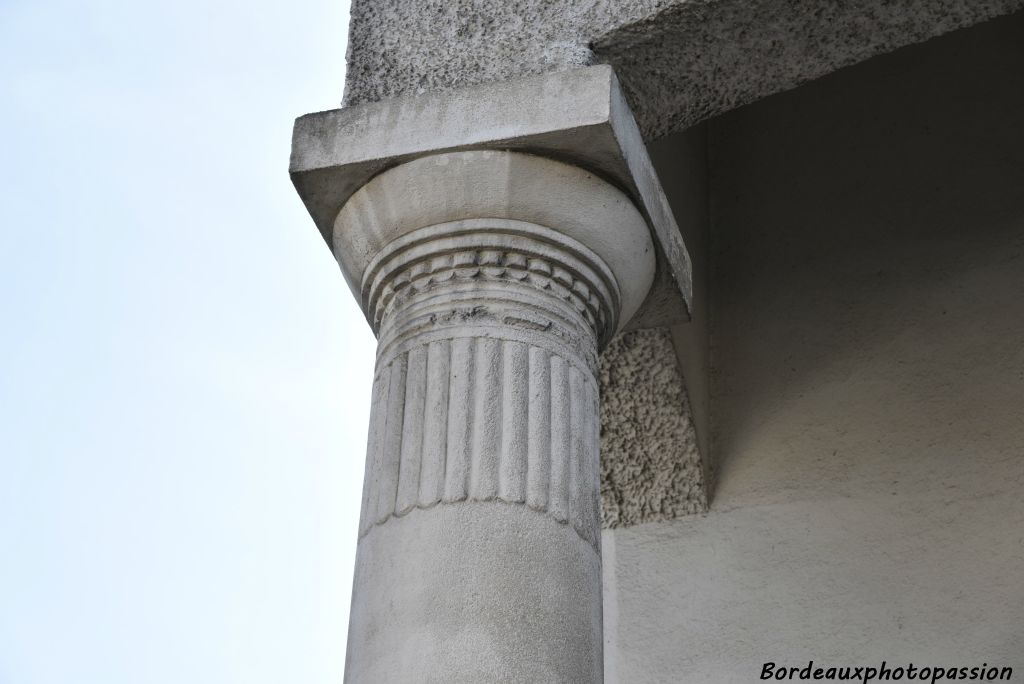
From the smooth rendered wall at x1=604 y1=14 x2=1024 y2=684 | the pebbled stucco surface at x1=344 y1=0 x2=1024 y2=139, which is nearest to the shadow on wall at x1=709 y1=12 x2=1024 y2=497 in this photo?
the smooth rendered wall at x1=604 y1=14 x2=1024 y2=684

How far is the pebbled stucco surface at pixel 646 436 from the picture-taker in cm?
434

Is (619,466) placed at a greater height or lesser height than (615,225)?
greater

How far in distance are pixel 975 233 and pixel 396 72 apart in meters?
2.08

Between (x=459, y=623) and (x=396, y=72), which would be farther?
(x=396, y=72)

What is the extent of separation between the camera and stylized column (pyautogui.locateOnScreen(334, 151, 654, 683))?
8.48ft

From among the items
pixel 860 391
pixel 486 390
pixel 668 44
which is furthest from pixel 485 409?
pixel 860 391

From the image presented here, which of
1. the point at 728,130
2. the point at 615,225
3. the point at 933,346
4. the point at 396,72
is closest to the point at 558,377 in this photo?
the point at 615,225

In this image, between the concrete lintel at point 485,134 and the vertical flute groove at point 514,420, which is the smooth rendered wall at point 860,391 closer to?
the concrete lintel at point 485,134

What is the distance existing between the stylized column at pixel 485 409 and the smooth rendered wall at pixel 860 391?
1.47 m

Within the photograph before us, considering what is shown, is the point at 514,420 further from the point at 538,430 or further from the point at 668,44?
the point at 668,44

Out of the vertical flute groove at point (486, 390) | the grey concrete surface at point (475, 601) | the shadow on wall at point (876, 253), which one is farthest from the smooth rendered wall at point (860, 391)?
the grey concrete surface at point (475, 601)

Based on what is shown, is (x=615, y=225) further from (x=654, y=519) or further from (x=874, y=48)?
(x=654, y=519)

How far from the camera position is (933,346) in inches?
180

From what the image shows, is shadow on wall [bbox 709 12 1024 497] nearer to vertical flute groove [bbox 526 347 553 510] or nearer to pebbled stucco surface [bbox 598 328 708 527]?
pebbled stucco surface [bbox 598 328 708 527]
